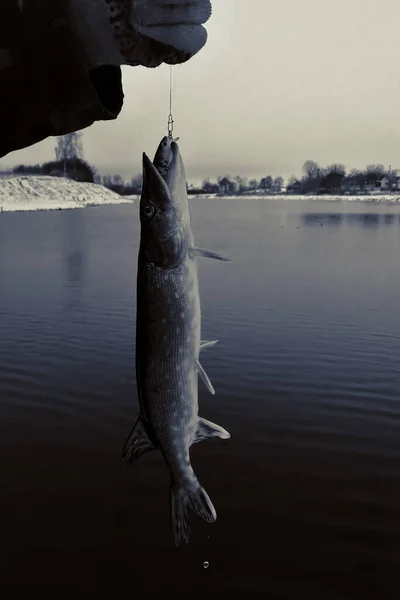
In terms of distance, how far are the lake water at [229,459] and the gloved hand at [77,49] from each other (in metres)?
5.66

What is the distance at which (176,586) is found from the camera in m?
6.40

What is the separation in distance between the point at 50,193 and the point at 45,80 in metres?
135

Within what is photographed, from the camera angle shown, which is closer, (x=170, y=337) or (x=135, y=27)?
(x=135, y=27)

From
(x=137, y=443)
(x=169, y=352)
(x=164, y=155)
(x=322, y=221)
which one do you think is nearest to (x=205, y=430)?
(x=137, y=443)

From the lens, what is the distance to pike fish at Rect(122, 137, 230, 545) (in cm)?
345

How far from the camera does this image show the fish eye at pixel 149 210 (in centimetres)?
343

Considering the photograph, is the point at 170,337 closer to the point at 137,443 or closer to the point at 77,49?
the point at 137,443

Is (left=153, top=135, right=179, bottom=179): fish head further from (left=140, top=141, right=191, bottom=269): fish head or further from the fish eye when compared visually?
the fish eye

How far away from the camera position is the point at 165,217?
345cm

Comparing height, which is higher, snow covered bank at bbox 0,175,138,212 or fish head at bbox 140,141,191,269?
snow covered bank at bbox 0,175,138,212

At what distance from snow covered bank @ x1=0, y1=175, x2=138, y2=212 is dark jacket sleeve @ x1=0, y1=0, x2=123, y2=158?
110 meters

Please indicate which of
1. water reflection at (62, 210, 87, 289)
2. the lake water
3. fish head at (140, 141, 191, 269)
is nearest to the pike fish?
fish head at (140, 141, 191, 269)

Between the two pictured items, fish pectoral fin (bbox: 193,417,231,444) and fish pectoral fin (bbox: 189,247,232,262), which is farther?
fish pectoral fin (bbox: 193,417,231,444)

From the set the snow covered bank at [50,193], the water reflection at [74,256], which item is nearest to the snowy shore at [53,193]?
the snow covered bank at [50,193]
